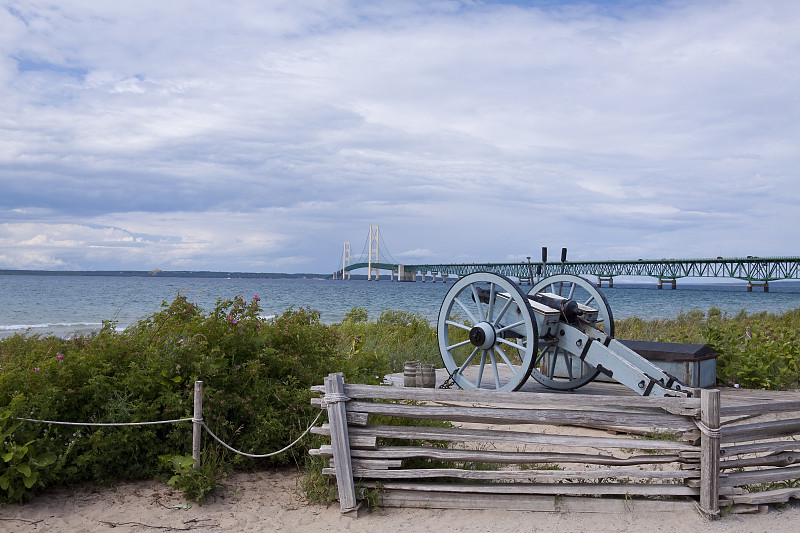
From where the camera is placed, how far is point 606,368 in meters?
6.82

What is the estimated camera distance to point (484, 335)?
755 centimetres

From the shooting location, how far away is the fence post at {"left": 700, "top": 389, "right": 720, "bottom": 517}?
189 inches

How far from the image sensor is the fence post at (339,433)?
16.1 ft

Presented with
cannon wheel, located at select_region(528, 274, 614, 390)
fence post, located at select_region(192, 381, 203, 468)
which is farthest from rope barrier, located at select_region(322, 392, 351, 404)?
cannon wheel, located at select_region(528, 274, 614, 390)

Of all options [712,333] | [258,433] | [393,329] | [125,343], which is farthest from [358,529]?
[393,329]

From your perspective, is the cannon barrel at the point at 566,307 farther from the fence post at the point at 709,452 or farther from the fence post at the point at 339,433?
the fence post at the point at 339,433

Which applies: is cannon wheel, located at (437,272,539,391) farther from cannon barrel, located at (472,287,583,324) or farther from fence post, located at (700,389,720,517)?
fence post, located at (700,389,720,517)

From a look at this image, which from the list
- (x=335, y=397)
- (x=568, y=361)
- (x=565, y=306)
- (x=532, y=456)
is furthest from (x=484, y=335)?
(x=335, y=397)

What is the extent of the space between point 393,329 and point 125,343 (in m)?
8.56

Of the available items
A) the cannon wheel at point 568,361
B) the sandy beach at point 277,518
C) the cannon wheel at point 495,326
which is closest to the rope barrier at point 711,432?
the sandy beach at point 277,518

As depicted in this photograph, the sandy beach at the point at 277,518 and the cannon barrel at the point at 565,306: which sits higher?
the cannon barrel at the point at 565,306

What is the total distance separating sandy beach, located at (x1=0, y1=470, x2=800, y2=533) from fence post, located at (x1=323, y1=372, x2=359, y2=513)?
0.27 m

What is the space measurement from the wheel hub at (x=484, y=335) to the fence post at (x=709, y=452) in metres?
2.94

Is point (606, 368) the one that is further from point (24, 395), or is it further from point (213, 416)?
point (24, 395)
